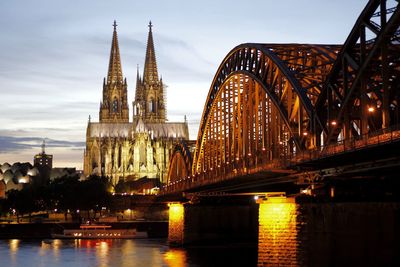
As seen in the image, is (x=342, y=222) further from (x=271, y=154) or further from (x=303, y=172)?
(x=271, y=154)

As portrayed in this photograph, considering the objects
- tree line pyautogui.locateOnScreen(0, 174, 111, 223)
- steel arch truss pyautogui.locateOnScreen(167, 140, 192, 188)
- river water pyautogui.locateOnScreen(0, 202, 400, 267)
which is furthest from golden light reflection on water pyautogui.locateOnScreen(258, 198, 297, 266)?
tree line pyautogui.locateOnScreen(0, 174, 111, 223)

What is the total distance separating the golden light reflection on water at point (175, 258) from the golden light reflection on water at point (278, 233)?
25.9 metres

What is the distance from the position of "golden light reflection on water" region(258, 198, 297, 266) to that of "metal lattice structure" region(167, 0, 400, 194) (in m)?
3.11

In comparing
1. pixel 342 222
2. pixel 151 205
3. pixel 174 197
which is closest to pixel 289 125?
pixel 342 222

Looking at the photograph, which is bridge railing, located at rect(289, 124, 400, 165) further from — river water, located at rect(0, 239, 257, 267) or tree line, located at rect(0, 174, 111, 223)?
tree line, located at rect(0, 174, 111, 223)

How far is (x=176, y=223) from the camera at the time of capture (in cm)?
10744

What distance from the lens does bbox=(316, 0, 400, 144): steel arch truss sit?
155ft

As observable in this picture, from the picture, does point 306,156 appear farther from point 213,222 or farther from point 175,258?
point 213,222

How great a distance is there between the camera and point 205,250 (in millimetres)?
98375

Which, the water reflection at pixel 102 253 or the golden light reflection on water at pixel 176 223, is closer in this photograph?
the water reflection at pixel 102 253

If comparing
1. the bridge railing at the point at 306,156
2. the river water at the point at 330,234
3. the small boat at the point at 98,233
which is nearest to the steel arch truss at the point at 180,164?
the small boat at the point at 98,233

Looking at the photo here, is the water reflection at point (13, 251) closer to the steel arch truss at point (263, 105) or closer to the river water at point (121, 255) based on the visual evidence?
the river water at point (121, 255)

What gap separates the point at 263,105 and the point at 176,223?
117 feet

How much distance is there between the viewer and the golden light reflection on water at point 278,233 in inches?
2068
